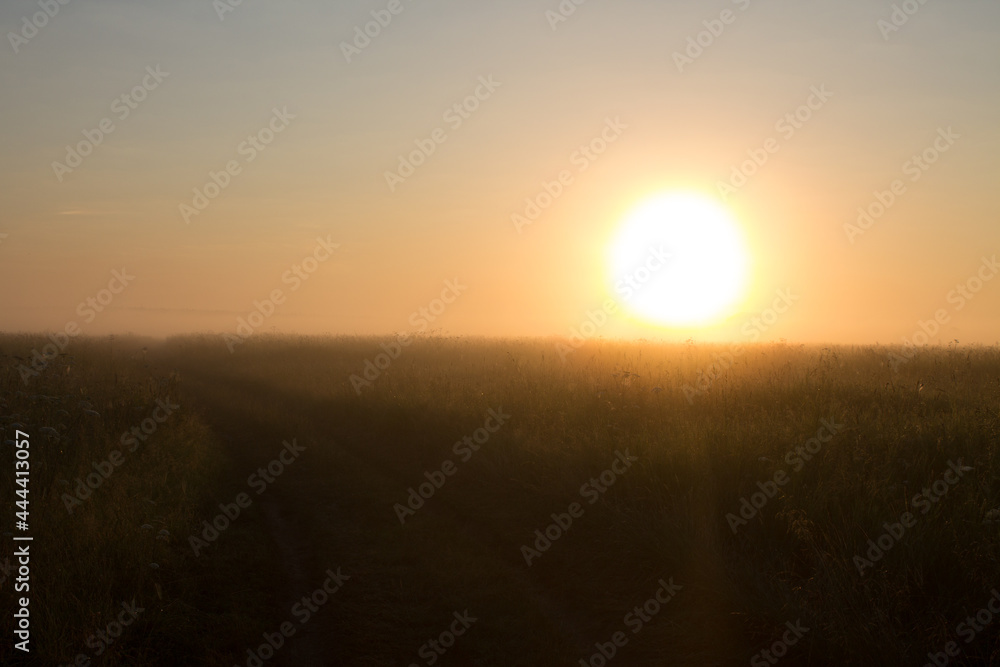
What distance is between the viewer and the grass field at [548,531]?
211 inches

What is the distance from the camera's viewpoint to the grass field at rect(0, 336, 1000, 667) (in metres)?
5.35

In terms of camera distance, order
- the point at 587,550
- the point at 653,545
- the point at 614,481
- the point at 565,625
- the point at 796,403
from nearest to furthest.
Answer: the point at 565,625, the point at 653,545, the point at 587,550, the point at 614,481, the point at 796,403

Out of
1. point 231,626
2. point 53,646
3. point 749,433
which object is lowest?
point 53,646

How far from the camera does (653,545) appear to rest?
691 cm

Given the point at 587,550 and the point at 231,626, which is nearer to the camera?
the point at 231,626

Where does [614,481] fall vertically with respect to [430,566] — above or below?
above

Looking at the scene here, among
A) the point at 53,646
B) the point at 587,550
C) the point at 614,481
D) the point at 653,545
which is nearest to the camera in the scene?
the point at 53,646

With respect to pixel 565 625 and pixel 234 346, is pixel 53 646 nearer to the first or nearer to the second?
pixel 565 625

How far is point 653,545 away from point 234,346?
37231mm

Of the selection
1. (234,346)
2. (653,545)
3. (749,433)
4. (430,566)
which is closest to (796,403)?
(749,433)

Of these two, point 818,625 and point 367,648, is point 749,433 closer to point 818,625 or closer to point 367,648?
point 818,625

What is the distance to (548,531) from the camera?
8.02 metres

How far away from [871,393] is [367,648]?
9.71 meters

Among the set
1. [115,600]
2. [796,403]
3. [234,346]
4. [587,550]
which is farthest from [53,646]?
[234,346]
